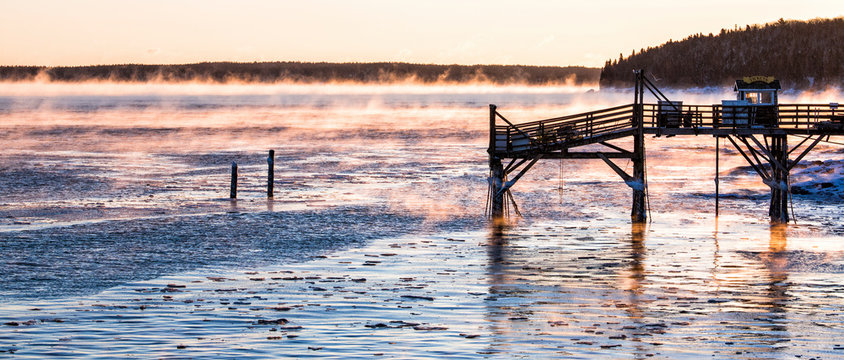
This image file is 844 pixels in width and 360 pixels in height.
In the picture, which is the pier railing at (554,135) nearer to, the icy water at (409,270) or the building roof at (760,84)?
the icy water at (409,270)

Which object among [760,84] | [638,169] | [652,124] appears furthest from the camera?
[760,84]

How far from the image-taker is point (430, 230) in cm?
3600

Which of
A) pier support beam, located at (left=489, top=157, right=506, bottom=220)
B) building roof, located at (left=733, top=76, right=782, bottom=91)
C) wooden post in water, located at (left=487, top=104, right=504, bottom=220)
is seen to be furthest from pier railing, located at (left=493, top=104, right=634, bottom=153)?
building roof, located at (left=733, top=76, right=782, bottom=91)

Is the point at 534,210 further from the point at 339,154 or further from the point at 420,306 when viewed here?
the point at 339,154

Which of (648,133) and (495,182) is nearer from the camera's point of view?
(648,133)

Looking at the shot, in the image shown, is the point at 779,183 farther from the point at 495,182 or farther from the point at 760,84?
the point at 495,182

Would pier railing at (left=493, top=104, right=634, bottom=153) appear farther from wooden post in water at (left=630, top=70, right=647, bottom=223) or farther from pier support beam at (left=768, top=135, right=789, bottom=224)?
pier support beam at (left=768, top=135, right=789, bottom=224)

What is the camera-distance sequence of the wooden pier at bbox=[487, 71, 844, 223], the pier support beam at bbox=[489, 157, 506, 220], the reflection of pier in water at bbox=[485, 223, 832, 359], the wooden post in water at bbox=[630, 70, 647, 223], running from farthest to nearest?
1. the pier support beam at bbox=[489, 157, 506, 220]
2. the wooden pier at bbox=[487, 71, 844, 223]
3. the wooden post in water at bbox=[630, 70, 647, 223]
4. the reflection of pier in water at bbox=[485, 223, 832, 359]

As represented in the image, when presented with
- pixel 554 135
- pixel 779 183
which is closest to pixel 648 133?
pixel 554 135

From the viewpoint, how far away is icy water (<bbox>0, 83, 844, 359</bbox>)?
19000mm

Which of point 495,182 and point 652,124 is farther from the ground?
point 652,124

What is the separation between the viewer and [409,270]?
27.0 m

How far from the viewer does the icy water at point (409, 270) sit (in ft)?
62.3

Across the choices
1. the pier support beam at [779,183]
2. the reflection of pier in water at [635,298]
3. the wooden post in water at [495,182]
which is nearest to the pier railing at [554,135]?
the wooden post in water at [495,182]
